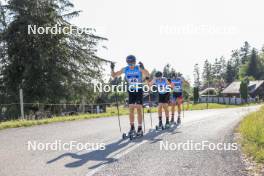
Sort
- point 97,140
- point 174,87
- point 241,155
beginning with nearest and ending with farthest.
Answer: point 241,155 < point 97,140 < point 174,87

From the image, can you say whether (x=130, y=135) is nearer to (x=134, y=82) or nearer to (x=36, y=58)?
(x=134, y=82)

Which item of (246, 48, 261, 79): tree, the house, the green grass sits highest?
(246, 48, 261, 79): tree

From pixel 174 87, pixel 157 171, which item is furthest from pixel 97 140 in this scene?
pixel 174 87

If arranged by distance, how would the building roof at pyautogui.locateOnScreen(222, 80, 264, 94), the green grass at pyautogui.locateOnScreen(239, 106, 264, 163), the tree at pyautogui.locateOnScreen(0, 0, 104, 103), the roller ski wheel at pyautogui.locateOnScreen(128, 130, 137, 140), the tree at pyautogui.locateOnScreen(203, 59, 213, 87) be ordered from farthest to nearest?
the tree at pyautogui.locateOnScreen(203, 59, 213, 87), the building roof at pyautogui.locateOnScreen(222, 80, 264, 94), the tree at pyautogui.locateOnScreen(0, 0, 104, 103), the roller ski wheel at pyautogui.locateOnScreen(128, 130, 137, 140), the green grass at pyautogui.locateOnScreen(239, 106, 264, 163)

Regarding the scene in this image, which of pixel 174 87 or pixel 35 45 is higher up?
pixel 35 45

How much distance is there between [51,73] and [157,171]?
2412cm

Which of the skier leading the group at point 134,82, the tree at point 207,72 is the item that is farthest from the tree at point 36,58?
the tree at point 207,72

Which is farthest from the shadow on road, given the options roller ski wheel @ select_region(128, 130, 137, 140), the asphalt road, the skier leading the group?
the skier leading the group

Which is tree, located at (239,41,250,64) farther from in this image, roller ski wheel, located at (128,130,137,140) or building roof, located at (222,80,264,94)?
roller ski wheel, located at (128,130,137,140)

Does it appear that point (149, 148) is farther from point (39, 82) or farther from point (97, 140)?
point (39, 82)

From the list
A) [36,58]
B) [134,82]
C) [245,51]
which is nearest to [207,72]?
[245,51]

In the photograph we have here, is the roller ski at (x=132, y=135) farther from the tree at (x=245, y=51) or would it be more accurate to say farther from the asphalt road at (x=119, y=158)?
the tree at (x=245, y=51)

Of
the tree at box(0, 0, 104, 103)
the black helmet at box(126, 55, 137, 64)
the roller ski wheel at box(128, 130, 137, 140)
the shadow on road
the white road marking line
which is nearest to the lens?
the white road marking line

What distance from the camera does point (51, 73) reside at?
28.6 meters
